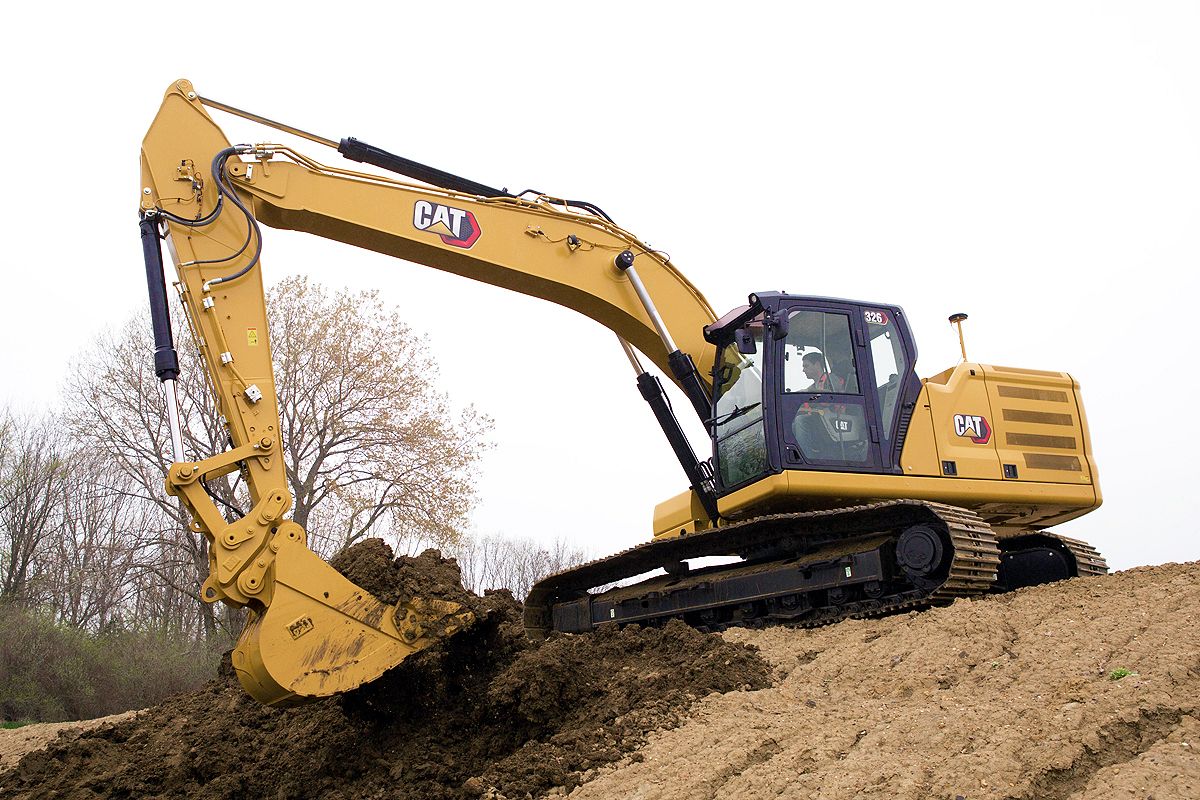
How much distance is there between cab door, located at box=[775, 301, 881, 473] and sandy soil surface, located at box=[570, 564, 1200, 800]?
1.45 m

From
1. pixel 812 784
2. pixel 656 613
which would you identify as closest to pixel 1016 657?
pixel 812 784

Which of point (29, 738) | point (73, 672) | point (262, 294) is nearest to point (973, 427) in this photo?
point (262, 294)

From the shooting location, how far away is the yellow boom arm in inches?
228

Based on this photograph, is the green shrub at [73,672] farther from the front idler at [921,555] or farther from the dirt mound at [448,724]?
the front idler at [921,555]

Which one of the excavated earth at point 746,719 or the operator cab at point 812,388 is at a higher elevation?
the operator cab at point 812,388

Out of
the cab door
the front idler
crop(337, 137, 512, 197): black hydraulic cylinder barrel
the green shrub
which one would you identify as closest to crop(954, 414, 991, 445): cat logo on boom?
the cab door

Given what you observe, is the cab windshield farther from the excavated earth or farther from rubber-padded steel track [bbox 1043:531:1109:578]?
rubber-padded steel track [bbox 1043:531:1109:578]

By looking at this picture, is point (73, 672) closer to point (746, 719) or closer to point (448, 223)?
point (448, 223)

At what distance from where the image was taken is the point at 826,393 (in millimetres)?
8109

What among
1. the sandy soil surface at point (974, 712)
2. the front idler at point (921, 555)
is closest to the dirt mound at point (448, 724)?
the sandy soil surface at point (974, 712)

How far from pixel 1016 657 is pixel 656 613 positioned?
3.91 m

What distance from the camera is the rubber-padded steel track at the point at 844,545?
23.1 feet

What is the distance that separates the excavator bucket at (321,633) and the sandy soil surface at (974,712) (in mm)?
1565

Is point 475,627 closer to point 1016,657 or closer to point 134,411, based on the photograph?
point 1016,657
